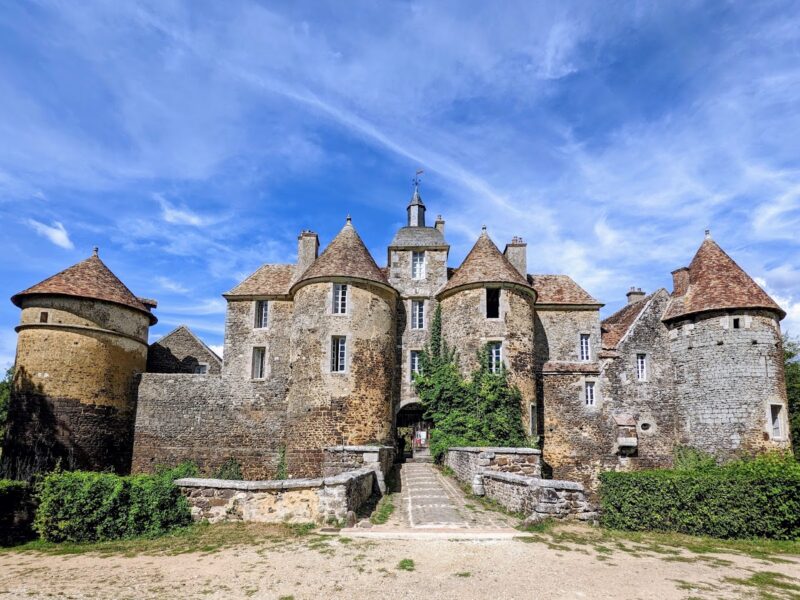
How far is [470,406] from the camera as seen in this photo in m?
20.9

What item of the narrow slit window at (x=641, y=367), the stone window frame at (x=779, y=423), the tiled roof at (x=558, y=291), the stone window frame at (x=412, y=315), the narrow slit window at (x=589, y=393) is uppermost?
the tiled roof at (x=558, y=291)

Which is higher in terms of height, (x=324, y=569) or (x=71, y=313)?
(x=71, y=313)

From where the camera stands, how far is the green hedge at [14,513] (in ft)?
37.7

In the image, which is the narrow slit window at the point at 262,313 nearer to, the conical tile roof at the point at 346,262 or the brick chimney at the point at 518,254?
the conical tile roof at the point at 346,262

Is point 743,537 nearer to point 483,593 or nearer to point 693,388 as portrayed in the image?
point 483,593

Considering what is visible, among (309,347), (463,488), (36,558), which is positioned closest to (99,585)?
(36,558)

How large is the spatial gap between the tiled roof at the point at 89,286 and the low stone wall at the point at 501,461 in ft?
49.8

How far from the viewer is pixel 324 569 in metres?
8.10

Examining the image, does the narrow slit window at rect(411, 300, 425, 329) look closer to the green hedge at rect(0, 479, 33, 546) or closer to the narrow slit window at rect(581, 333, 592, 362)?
the narrow slit window at rect(581, 333, 592, 362)

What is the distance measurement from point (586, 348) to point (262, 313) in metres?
14.5

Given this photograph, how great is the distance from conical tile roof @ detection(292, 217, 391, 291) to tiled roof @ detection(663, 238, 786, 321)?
1222 cm

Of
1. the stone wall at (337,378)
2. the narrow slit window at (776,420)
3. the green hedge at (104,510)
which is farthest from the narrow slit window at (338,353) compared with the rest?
the narrow slit window at (776,420)

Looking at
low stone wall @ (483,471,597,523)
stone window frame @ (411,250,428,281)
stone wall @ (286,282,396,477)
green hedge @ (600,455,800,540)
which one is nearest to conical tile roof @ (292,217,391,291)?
stone wall @ (286,282,396,477)

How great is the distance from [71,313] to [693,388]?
80.1 ft
